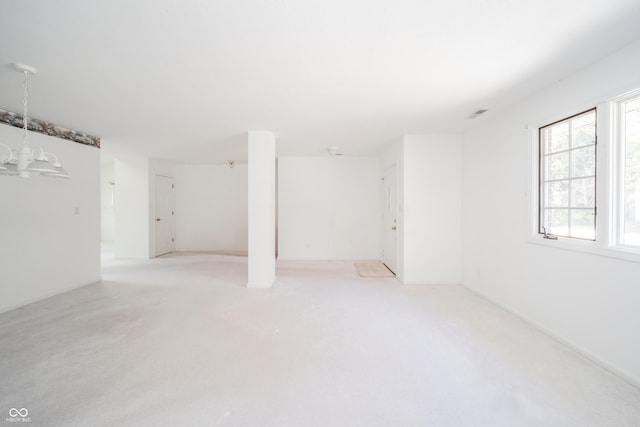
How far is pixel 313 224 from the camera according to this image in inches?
256

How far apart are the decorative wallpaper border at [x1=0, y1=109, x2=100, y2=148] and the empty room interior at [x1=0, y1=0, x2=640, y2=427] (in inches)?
1.2

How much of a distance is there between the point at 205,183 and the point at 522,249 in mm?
7482

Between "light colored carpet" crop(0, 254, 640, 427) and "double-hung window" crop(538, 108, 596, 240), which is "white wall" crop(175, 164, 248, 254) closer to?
"light colored carpet" crop(0, 254, 640, 427)

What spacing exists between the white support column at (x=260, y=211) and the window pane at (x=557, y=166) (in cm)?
372

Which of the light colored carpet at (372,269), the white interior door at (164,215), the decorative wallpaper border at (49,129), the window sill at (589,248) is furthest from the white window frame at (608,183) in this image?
the white interior door at (164,215)

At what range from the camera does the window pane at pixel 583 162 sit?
94.2 inches

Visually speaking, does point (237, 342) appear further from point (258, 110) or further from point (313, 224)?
point (313, 224)

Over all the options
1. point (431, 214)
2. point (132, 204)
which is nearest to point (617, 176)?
point (431, 214)

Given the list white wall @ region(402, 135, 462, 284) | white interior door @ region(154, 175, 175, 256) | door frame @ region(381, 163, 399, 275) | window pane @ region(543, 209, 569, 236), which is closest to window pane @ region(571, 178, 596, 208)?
window pane @ region(543, 209, 569, 236)

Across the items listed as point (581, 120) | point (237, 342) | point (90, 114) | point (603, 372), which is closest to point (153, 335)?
point (237, 342)

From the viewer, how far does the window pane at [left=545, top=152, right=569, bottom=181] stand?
270cm

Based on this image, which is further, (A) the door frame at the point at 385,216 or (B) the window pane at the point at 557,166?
(A) the door frame at the point at 385,216

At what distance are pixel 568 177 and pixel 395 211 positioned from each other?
2.69m

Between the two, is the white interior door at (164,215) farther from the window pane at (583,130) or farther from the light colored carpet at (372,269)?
the window pane at (583,130)
